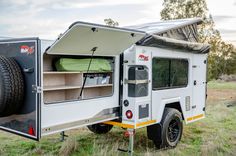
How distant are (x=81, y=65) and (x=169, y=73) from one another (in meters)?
1.91

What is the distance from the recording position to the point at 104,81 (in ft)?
14.8

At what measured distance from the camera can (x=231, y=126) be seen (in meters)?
6.90

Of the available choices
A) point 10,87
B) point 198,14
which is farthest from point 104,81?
point 198,14

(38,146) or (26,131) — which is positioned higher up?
(26,131)

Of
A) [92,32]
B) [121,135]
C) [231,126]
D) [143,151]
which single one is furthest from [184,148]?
[92,32]

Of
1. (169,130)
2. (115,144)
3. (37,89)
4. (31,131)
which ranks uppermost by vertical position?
(37,89)

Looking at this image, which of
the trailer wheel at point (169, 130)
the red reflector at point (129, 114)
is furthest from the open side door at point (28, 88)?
the trailer wheel at point (169, 130)

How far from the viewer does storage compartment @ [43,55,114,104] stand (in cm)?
410

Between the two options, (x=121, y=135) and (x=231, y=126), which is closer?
(x=121, y=135)

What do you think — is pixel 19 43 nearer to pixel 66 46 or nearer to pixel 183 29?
pixel 66 46

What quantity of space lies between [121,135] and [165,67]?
1900mm

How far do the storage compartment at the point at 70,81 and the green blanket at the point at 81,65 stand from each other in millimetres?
49

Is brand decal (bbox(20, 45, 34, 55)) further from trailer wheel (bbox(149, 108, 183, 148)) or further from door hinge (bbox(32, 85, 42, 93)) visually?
trailer wheel (bbox(149, 108, 183, 148))

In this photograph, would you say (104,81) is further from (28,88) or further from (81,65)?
(28,88)
